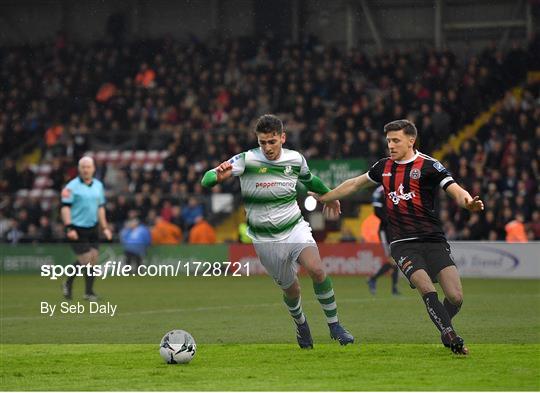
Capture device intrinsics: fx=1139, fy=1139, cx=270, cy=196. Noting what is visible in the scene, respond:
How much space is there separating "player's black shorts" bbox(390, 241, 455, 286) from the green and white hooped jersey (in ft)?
3.80

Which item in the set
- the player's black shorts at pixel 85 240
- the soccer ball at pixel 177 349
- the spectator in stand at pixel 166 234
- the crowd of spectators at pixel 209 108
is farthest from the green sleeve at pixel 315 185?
the spectator in stand at pixel 166 234

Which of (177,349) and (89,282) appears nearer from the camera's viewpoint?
(177,349)

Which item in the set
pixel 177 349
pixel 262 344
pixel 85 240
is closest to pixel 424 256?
pixel 262 344

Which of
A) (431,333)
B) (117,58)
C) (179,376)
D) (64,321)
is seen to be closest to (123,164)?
(117,58)

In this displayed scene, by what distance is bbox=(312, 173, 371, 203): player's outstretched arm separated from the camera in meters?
10.4

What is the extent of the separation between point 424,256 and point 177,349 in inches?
91.4

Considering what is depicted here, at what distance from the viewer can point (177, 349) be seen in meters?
9.67

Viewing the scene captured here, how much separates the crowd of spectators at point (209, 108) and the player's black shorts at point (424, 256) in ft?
44.7

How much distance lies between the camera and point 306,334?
1070 cm

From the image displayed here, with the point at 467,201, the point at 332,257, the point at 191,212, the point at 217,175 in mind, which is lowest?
the point at 332,257

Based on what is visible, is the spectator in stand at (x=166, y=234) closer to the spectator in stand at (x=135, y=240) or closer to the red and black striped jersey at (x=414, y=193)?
the spectator in stand at (x=135, y=240)

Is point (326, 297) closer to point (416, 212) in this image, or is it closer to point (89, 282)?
point (416, 212)

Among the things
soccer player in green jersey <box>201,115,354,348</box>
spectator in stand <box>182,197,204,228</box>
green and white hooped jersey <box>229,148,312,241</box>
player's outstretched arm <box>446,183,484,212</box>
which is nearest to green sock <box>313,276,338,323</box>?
soccer player in green jersey <box>201,115,354,348</box>

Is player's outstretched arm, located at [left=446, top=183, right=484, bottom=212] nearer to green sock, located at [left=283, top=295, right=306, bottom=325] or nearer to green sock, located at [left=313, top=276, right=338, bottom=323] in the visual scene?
green sock, located at [left=313, top=276, right=338, bottom=323]
